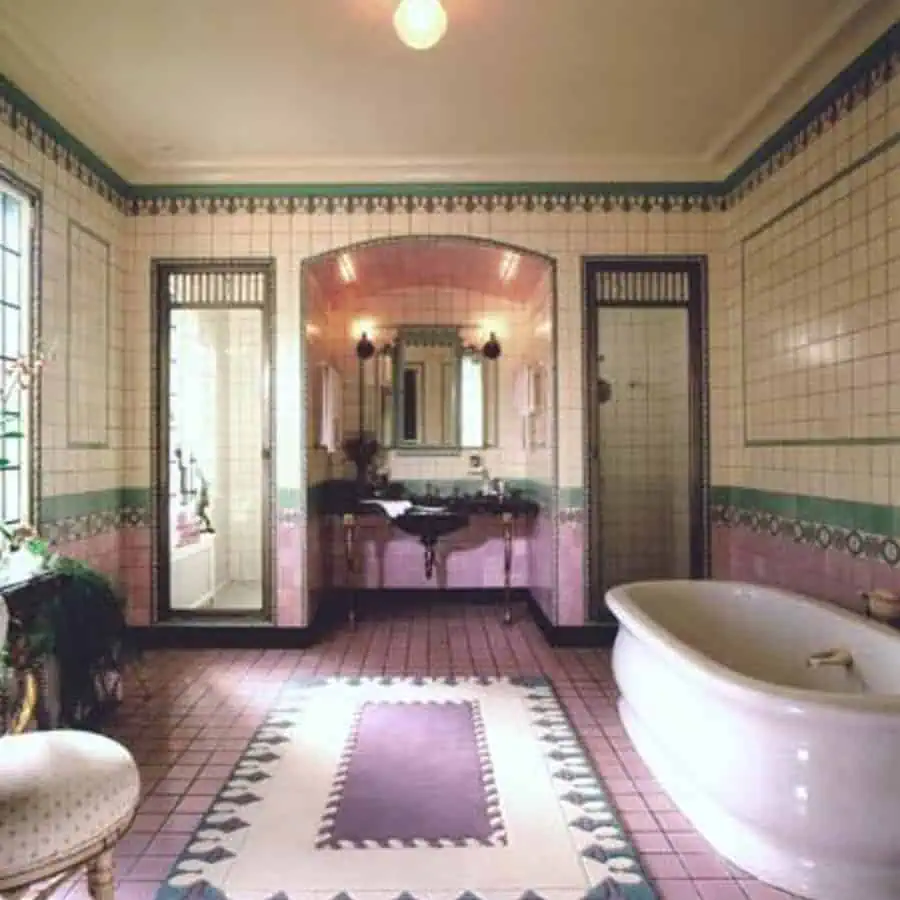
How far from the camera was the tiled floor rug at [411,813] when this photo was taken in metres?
1.96

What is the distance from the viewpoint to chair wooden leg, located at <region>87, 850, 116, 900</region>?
158 centimetres

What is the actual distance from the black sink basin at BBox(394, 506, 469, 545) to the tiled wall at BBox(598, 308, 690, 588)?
0.97 meters

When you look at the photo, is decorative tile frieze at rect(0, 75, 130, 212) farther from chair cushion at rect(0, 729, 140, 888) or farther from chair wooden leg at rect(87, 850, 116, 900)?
chair wooden leg at rect(87, 850, 116, 900)

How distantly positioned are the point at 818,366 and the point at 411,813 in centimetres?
247

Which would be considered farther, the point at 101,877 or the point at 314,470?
the point at 314,470

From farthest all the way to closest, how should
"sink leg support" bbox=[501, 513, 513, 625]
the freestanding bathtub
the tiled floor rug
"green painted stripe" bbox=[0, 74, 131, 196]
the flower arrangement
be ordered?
"sink leg support" bbox=[501, 513, 513, 625], "green painted stripe" bbox=[0, 74, 131, 196], the flower arrangement, the tiled floor rug, the freestanding bathtub

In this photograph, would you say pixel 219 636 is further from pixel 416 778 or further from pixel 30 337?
pixel 416 778

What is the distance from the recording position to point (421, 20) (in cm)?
245

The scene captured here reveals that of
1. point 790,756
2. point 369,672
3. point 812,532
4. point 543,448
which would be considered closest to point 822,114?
point 812,532

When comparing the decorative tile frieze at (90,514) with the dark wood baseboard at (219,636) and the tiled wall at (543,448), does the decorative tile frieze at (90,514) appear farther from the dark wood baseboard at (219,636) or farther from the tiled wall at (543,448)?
the tiled wall at (543,448)

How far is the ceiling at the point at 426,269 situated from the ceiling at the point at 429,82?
0.39 metres

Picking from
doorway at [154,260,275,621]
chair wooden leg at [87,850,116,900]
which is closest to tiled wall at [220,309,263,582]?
doorway at [154,260,275,621]

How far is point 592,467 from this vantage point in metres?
4.34

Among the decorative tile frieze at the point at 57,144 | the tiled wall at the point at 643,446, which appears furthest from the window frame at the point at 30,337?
the tiled wall at the point at 643,446
